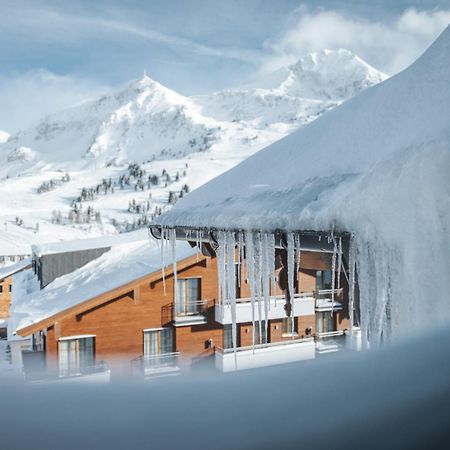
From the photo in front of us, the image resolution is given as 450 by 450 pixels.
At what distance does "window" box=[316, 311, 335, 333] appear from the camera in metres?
14.0

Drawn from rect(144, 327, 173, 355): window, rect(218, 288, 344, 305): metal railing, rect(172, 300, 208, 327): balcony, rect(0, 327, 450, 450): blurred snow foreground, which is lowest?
rect(144, 327, 173, 355): window

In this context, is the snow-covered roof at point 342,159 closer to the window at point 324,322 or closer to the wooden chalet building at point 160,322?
the wooden chalet building at point 160,322

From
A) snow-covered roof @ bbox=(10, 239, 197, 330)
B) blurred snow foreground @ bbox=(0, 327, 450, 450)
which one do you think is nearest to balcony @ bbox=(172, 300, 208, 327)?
snow-covered roof @ bbox=(10, 239, 197, 330)

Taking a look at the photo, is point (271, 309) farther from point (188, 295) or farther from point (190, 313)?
point (188, 295)

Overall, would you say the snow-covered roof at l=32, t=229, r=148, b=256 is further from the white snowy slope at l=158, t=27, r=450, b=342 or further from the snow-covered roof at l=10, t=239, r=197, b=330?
the white snowy slope at l=158, t=27, r=450, b=342

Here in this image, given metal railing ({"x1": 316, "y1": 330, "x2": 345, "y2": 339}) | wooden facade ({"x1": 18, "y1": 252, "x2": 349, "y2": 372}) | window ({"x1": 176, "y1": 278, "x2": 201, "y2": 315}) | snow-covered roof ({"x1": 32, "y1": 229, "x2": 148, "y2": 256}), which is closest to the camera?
wooden facade ({"x1": 18, "y1": 252, "x2": 349, "y2": 372})

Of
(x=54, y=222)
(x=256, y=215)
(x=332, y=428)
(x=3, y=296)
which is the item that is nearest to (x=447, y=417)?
(x=332, y=428)

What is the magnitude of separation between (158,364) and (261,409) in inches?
458

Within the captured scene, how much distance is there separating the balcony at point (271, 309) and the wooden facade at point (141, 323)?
476 mm

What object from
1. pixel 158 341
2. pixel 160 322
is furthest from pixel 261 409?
pixel 158 341

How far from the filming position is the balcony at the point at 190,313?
12175 millimetres

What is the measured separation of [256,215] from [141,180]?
580 ft

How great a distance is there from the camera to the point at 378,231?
1.76 metres

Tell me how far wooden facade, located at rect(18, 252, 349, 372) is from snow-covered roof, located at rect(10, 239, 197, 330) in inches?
14.3
